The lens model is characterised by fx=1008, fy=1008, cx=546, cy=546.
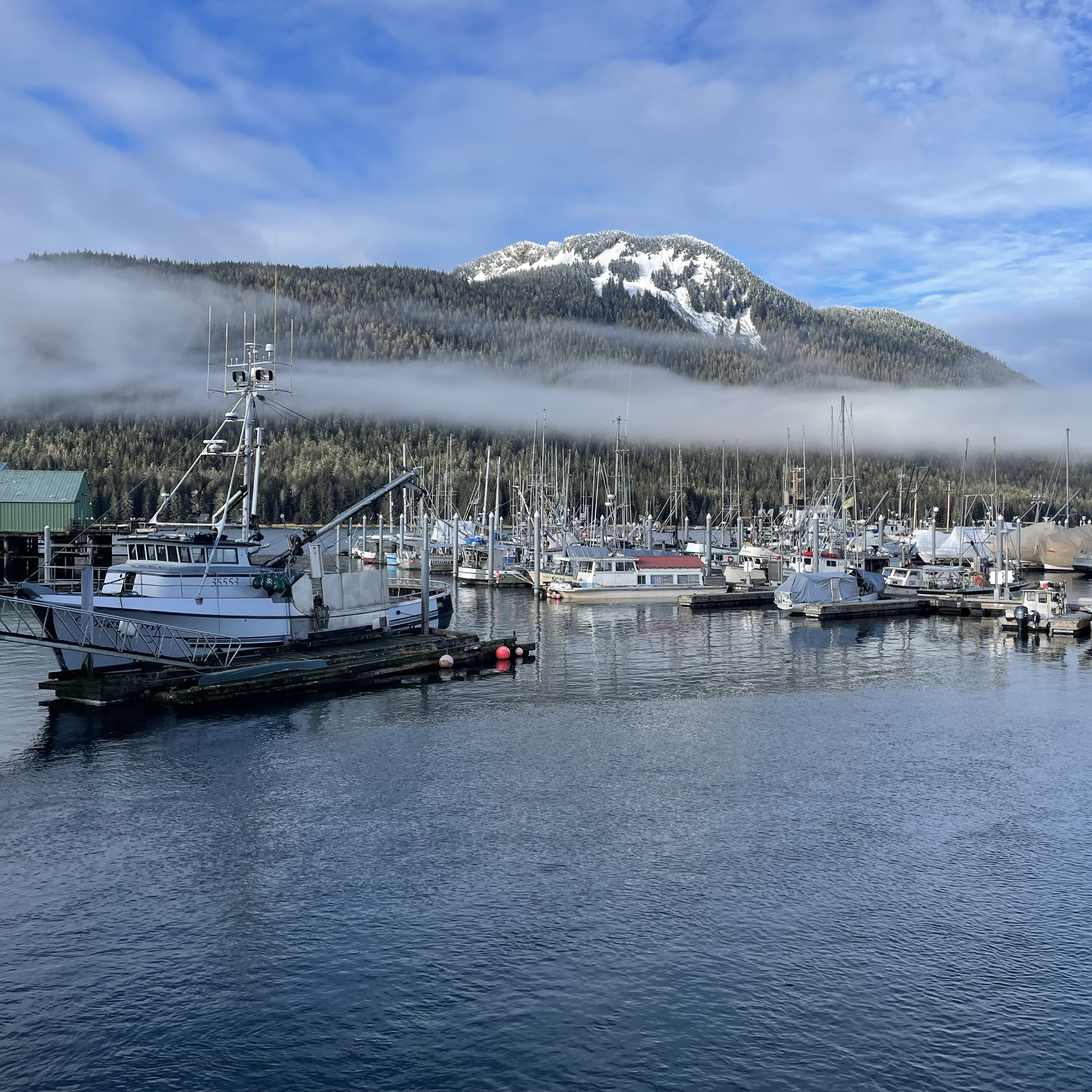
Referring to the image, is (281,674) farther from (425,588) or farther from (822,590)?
(822,590)

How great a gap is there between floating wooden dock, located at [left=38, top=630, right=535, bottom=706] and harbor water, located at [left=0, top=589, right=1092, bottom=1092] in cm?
113

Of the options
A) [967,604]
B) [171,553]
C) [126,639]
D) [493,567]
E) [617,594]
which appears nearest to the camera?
[126,639]

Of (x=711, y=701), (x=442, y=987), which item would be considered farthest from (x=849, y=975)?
(x=711, y=701)

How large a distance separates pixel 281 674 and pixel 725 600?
2163 inches

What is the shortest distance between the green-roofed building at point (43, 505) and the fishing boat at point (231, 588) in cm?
7569

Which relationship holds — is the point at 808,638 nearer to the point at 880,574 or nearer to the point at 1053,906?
the point at 880,574

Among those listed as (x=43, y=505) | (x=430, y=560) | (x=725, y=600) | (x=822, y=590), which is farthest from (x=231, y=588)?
(x=43, y=505)

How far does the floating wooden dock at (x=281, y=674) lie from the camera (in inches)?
1737

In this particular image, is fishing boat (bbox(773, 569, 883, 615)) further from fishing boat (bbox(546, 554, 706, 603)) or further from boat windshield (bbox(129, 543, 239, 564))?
boat windshield (bbox(129, 543, 239, 564))

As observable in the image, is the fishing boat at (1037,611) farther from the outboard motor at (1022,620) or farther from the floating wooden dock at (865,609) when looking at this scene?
the floating wooden dock at (865,609)

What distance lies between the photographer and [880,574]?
98.4 meters

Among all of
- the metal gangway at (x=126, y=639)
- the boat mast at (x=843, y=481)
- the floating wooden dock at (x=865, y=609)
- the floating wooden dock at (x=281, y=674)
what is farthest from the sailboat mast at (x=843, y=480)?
the metal gangway at (x=126, y=639)

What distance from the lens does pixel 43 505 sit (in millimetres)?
127188

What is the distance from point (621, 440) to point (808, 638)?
251 ft
